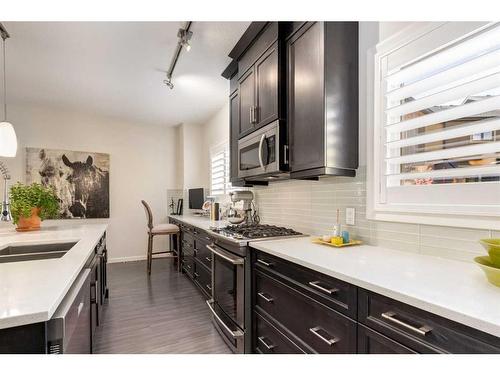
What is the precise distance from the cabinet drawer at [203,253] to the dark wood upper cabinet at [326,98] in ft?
4.98

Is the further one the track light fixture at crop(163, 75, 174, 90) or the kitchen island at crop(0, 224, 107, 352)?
the track light fixture at crop(163, 75, 174, 90)

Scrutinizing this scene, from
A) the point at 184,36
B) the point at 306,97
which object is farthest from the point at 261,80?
the point at 184,36

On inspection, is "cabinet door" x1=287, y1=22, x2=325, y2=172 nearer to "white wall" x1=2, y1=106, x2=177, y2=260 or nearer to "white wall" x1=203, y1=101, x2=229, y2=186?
"white wall" x1=203, y1=101, x2=229, y2=186

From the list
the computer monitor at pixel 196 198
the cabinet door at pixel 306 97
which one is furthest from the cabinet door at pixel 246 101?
the computer monitor at pixel 196 198

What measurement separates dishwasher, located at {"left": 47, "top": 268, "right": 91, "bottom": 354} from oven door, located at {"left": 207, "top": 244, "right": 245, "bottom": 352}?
3.08 feet

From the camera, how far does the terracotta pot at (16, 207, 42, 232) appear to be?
7.68 ft

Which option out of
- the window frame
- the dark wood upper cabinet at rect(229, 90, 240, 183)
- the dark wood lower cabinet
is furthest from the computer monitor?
the window frame

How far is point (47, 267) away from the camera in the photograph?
1204mm

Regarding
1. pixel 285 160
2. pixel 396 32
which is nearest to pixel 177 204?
pixel 285 160

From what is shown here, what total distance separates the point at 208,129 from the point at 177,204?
1642mm

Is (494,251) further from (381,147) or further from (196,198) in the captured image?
(196,198)

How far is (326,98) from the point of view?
1610 millimetres

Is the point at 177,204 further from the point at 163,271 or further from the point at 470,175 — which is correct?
the point at 470,175
